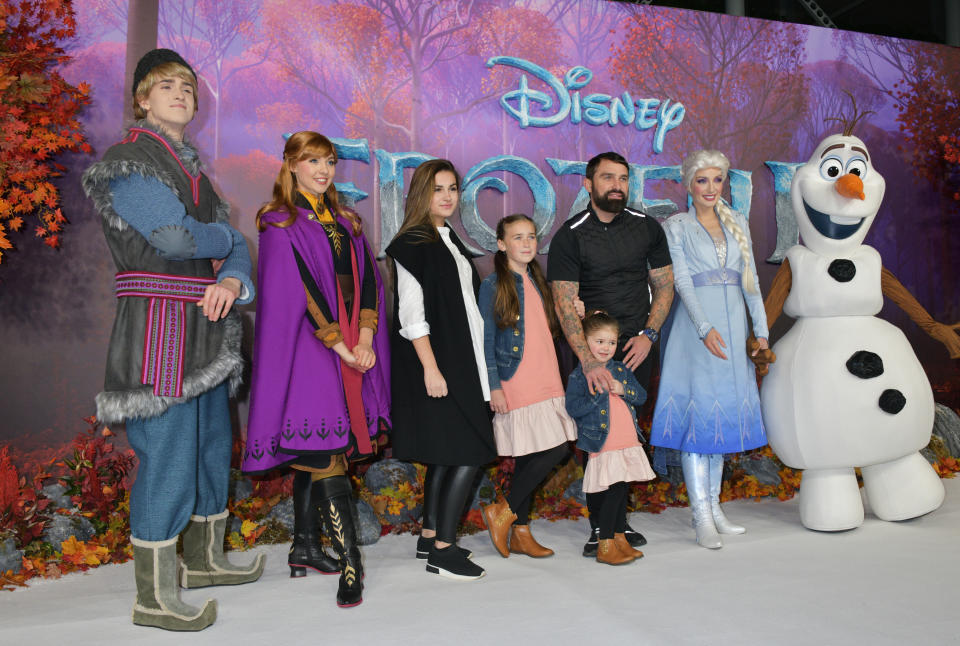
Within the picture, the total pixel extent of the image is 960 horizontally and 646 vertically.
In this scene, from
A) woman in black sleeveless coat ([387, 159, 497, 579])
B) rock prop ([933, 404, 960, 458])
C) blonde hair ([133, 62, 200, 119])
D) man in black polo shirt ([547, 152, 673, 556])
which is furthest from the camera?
rock prop ([933, 404, 960, 458])

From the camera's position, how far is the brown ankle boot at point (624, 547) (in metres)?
3.07

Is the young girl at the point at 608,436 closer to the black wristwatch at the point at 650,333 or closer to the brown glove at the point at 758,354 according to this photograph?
the black wristwatch at the point at 650,333

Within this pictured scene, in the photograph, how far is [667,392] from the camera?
135 inches

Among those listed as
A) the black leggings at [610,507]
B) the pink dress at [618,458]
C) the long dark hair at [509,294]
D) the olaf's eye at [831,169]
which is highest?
the olaf's eye at [831,169]

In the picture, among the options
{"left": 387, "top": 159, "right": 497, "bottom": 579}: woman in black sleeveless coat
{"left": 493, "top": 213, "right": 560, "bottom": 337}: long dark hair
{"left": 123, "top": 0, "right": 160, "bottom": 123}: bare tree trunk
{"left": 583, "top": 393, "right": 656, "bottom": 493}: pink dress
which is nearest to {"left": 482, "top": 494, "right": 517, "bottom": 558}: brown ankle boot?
{"left": 387, "top": 159, "right": 497, "bottom": 579}: woman in black sleeveless coat

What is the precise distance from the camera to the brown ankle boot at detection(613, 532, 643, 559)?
307cm

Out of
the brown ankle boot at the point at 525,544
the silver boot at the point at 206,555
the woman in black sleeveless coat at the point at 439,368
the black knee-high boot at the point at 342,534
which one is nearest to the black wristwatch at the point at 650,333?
the woman in black sleeveless coat at the point at 439,368

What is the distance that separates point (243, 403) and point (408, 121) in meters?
1.87

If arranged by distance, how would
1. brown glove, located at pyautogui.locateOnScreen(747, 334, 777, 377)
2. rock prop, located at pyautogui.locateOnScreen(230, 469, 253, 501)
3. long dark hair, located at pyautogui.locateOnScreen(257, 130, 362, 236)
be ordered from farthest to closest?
rock prop, located at pyautogui.locateOnScreen(230, 469, 253, 501), brown glove, located at pyautogui.locateOnScreen(747, 334, 777, 377), long dark hair, located at pyautogui.locateOnScreen(257, 130, 362, 236)

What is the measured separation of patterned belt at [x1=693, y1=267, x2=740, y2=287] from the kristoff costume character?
2.07 m

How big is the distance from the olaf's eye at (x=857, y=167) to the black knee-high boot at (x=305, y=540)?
2.87 m

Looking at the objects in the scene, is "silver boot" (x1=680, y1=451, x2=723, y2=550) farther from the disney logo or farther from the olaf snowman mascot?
the disney logo

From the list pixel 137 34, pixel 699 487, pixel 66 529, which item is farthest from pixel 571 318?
pixel 137 34

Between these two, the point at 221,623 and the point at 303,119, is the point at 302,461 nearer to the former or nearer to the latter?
the point at 221,623
